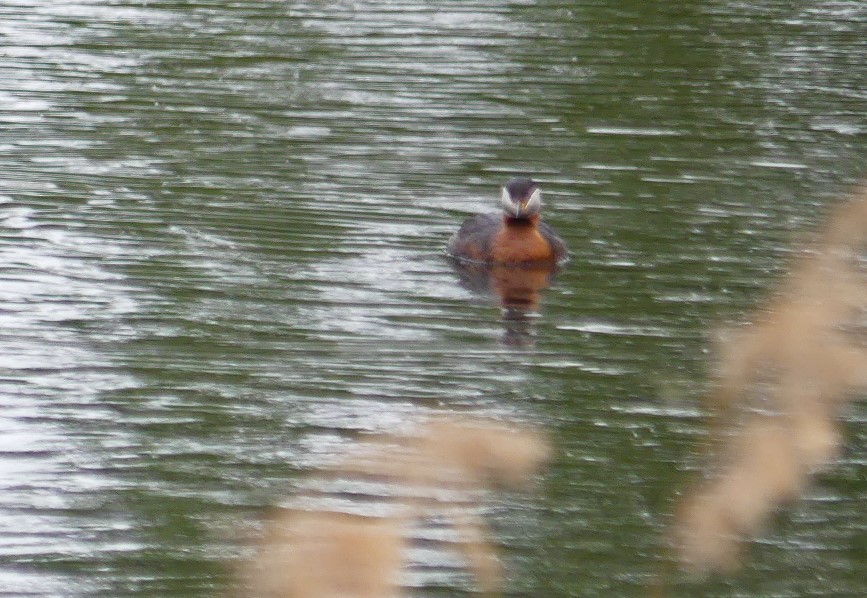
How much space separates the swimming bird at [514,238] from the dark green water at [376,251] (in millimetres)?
210

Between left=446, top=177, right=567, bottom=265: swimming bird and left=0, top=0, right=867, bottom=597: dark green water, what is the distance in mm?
210

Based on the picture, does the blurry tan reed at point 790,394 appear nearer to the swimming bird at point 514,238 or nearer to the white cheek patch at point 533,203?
the swimming bird at point 514,238

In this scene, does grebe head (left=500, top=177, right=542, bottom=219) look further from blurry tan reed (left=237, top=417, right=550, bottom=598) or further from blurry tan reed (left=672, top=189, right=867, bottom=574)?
blurry tan reed (left=237, top=417, right=550, bottom=598)

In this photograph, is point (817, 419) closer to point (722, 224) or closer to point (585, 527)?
point (585, 527)

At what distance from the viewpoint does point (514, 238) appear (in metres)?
10.2

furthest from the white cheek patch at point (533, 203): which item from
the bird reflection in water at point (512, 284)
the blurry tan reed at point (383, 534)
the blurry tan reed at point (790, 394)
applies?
the blurry tan reed at point (383, 534)

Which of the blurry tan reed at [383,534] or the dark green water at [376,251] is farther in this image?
the dark green water at [376,251]

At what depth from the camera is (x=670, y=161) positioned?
481 inches

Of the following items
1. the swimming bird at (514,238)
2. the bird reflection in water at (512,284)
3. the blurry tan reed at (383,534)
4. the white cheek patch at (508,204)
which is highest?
the blurry tan reed at (383,534)

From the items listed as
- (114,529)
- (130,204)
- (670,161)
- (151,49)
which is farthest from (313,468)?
(151,49)

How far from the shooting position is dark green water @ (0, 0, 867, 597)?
20.5 feet

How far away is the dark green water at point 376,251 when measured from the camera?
20.5 feet

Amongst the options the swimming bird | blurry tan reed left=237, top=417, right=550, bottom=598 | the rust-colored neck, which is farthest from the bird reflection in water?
blurry tan reed left=237, top=417, right=550, bottom=598

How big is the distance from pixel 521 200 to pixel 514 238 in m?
0.23
